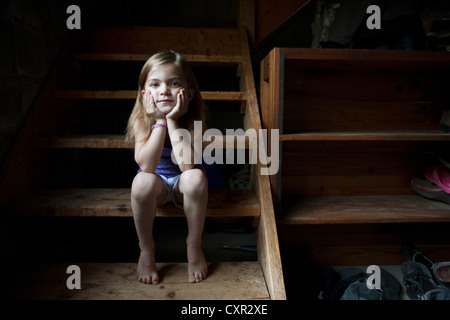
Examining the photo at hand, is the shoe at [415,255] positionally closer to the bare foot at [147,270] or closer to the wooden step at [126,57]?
the bare foot at [147,270]

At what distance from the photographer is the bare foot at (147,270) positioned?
903mm

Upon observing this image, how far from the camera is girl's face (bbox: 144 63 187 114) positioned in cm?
91

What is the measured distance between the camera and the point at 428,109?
1.37m

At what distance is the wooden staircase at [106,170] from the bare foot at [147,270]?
0.07 feet

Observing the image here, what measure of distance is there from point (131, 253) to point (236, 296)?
0.78m

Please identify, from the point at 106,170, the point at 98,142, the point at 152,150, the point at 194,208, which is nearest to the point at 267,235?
the point at 194,208

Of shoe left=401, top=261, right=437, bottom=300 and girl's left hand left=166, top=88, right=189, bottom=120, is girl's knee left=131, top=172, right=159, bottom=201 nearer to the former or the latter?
girl's left hand left=166, top=88, right=189, bottom=120

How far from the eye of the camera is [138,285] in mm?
893

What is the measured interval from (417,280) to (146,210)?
1276mm

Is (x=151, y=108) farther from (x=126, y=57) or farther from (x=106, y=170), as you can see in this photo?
(x=106, y=170)

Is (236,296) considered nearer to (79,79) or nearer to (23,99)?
(23,99)

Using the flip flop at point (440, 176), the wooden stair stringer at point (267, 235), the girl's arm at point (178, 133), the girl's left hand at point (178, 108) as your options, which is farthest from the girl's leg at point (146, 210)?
the flip flop at point (440, 176)
